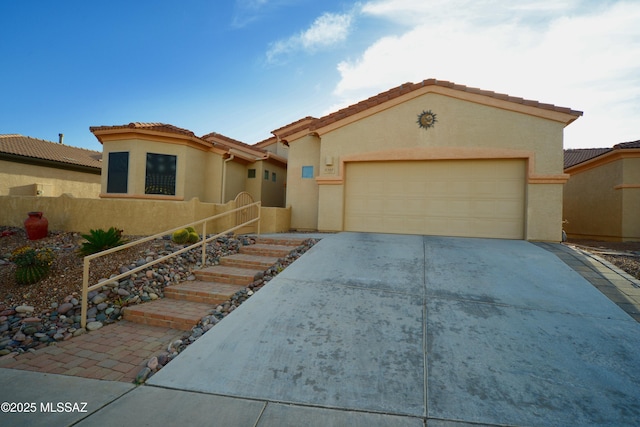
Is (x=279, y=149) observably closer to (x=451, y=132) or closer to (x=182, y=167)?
(x=182, y=167)

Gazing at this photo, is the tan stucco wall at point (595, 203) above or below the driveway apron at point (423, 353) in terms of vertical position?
above

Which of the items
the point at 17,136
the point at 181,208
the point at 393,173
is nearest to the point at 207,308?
the point at 181,208

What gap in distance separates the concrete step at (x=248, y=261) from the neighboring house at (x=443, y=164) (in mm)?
3592

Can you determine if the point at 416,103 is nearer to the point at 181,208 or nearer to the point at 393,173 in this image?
the point at 393,173

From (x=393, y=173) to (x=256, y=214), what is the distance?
4725mm

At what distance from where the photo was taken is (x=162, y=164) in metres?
12.8

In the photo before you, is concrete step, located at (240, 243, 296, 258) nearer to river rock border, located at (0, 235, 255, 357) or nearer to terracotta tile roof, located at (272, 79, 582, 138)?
river rock border, located at (0, 235, 255, 357)

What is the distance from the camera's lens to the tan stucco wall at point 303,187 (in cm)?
1127

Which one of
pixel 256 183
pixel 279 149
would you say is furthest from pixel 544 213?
pixel 279 149

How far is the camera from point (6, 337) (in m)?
4.37

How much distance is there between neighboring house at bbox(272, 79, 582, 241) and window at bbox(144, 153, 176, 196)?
6.66m

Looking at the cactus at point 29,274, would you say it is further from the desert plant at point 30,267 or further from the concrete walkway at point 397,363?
the concrete walkway at point 397,363

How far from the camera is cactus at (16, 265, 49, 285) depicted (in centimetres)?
608

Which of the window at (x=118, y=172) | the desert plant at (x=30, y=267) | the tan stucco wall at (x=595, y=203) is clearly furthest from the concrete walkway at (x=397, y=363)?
the window at (x=118, y=172)
